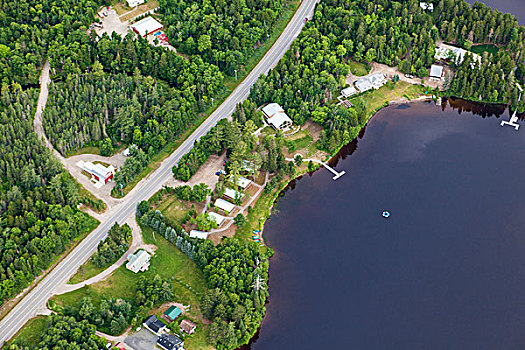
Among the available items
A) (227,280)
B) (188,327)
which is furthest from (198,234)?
(188,327)

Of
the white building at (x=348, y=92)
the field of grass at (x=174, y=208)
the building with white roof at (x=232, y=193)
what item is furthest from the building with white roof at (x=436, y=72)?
the field of grass at (x=174, y=208)

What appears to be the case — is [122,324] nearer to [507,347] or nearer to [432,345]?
[432,345]

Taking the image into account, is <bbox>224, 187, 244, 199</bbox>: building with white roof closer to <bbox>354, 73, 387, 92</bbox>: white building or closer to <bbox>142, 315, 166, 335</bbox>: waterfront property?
<bbox>142, 315, 166, 335</bbox>: waterfront property

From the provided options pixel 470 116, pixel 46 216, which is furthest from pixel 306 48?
pixel 46 216

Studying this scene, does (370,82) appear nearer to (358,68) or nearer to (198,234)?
(358,68)

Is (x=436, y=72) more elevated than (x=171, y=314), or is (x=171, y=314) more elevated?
(x=436, y=72)

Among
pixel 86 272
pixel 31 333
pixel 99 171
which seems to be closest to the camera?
pixel 31 333

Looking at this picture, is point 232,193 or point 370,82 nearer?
point 232,193
